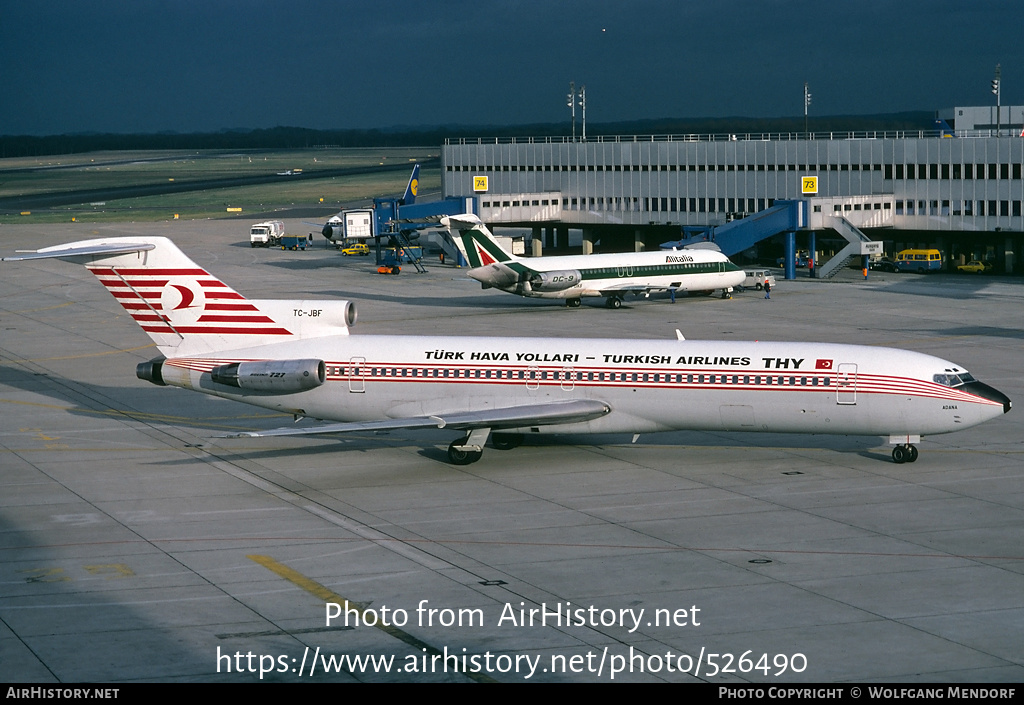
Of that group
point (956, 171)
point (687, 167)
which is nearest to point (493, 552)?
point (956, 171)

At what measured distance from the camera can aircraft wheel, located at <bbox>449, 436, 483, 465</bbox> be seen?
35375 mm

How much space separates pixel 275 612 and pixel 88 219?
14444 cm

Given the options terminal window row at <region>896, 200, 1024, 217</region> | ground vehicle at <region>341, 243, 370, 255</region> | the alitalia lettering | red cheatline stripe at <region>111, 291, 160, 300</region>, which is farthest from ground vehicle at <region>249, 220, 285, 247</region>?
the alitalia lettering

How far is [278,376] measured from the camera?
118 ft

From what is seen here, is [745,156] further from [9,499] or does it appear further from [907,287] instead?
[9,499]

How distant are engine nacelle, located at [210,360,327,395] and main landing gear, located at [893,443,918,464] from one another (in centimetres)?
1648

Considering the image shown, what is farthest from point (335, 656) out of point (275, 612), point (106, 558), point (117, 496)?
point (117, 496)

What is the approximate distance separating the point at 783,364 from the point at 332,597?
51.1 ft

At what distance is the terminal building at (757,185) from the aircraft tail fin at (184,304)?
59622mm

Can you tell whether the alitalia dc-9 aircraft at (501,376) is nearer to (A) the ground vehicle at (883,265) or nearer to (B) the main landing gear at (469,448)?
(B) the main landing gear at (469,448)

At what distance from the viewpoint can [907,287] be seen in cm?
8200

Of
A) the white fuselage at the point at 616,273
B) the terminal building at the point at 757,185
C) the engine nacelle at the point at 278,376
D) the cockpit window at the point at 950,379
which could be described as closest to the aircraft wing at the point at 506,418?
the engine nacelle at the point at 278,376

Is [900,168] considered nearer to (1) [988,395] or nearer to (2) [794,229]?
(2) [794,229]

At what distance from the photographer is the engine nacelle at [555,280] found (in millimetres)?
71812
